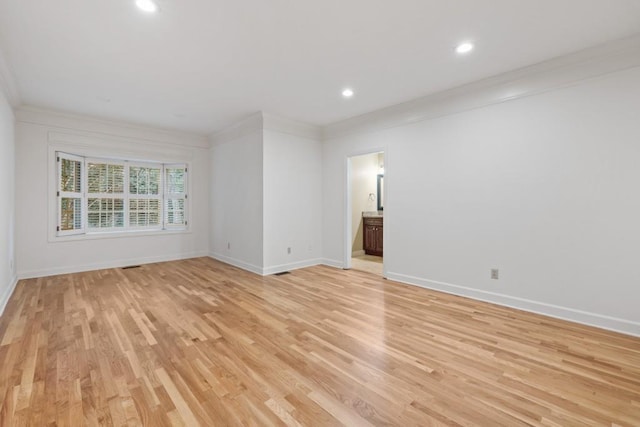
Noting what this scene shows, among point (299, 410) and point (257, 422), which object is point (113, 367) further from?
point (299, 410)

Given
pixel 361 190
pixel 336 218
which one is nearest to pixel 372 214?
pixel 361 190

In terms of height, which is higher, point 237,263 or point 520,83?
point 520,83

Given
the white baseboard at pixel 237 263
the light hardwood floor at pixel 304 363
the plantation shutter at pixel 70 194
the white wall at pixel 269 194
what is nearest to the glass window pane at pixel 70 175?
the plantation shutter at pixel 70 194

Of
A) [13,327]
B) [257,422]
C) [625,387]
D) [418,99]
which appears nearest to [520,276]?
[625,387]

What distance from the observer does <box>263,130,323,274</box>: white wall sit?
4.90m

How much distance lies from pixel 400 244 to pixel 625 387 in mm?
2705

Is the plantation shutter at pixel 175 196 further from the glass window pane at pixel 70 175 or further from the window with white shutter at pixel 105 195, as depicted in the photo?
the glass window pane at pixel 70 175

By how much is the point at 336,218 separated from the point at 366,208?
176 cm

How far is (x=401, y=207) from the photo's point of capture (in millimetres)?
4352

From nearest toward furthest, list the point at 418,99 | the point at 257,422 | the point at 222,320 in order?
the point at 257,422 < the point at 222,320 < the point at 418,99

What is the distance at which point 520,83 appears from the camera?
3.21 meters

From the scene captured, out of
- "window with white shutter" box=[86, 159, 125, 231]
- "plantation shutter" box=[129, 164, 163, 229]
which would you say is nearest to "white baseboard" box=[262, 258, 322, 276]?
"plantation shutter" box=[129, 164, 163, 229]

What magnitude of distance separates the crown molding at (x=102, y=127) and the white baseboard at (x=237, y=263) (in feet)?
7.98

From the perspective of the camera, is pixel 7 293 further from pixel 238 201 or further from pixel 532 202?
pixel 532 202
